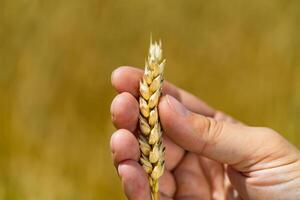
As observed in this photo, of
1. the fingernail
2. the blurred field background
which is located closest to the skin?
the fingernail

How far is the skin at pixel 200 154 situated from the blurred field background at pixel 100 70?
0.34 m

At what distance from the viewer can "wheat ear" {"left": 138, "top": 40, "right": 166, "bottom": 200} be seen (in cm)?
94

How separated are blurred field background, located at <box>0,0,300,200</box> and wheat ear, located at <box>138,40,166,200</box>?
21.4 inches

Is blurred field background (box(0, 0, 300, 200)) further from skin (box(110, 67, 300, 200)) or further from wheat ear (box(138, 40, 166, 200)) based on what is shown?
wheat ear (box(138, 40, 166, 200))

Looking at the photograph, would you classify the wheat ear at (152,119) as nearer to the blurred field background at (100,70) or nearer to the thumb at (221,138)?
the thumb at (221,138)

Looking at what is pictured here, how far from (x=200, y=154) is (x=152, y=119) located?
192 mm

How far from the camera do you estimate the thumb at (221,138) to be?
1002mm

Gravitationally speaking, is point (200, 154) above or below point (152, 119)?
below

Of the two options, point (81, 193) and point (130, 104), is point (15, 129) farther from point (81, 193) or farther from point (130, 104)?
point (130, 104)

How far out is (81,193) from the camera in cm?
149

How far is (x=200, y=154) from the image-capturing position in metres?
1.09

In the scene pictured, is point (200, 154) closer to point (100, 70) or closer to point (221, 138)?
point (221, 138)

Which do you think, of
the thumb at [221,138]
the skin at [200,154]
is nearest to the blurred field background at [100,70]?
the skin at [200,154]

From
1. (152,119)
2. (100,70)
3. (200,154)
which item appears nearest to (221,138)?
(200,154)
